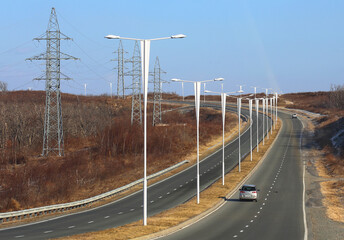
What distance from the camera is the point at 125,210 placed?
43969 millimetres

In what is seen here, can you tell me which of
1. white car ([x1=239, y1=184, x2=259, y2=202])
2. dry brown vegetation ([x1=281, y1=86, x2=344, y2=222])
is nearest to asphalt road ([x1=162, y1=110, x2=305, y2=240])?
white car ([x1=239, y1=184, x2=259, y2=202])

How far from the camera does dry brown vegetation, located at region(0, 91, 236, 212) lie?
6100 centimetres

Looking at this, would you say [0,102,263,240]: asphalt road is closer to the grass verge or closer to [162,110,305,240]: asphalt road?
the grass verge

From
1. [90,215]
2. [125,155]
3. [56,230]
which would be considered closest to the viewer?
[56,230]

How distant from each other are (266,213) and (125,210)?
12687 millimetres

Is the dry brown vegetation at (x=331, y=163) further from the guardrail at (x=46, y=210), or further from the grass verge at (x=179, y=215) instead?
the guardrail at (x=46, y=210)

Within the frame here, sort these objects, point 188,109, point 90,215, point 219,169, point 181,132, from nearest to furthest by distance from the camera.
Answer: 1. point 90,215
2. point 219,169
3. point 181,132
4. point 188,109

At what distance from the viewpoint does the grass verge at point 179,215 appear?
27312 millimetres

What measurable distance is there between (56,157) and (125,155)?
18.6 m

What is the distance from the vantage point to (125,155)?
298 feet

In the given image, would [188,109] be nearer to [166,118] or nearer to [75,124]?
[166,118]

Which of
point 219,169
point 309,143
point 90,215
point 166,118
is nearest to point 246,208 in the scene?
point 90,215

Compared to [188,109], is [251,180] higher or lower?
lower

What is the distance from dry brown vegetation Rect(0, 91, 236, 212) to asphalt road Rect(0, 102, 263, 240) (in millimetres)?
7723
